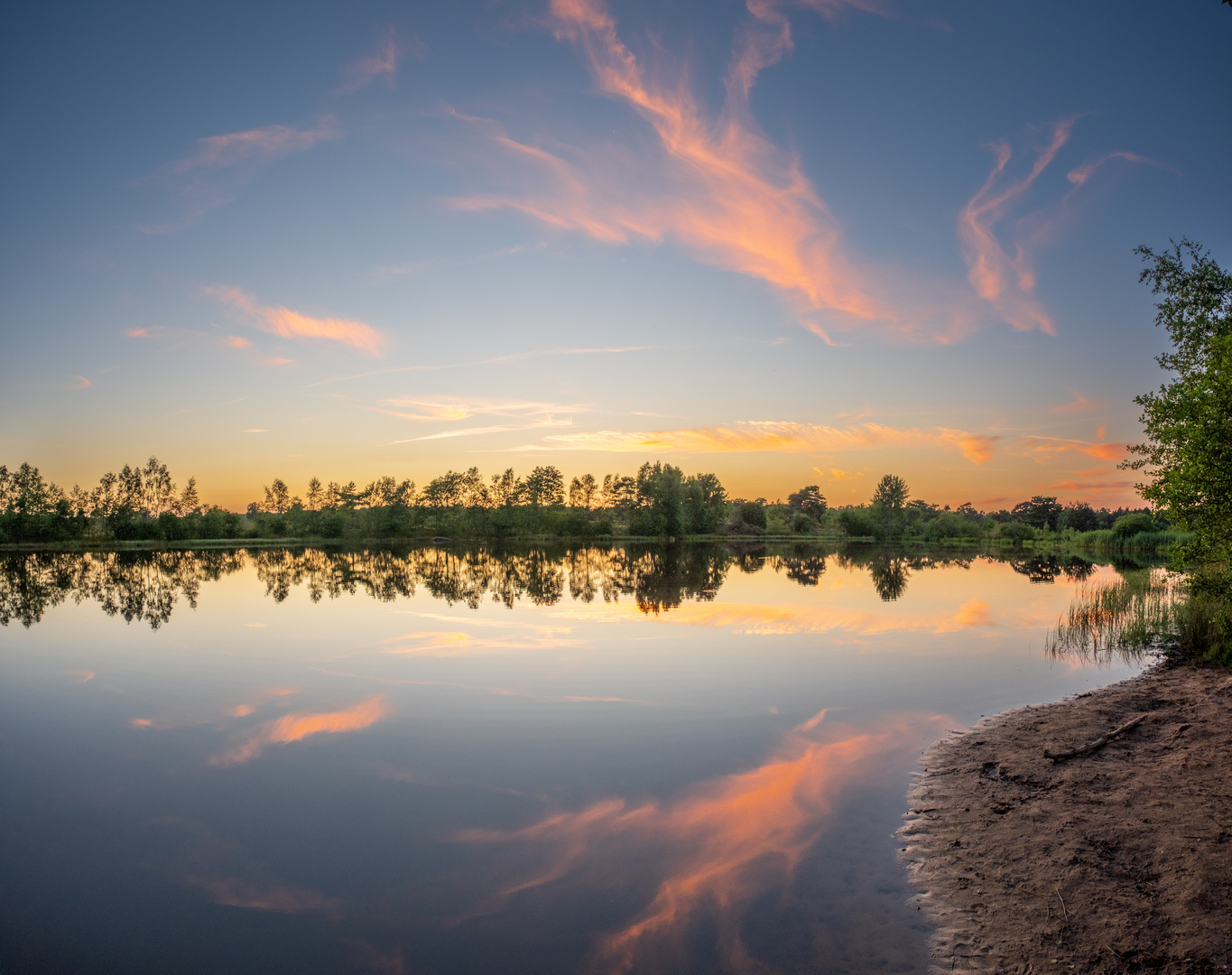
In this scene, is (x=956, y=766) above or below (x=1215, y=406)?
below

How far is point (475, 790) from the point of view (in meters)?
7.75

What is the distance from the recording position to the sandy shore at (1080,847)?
171 inches

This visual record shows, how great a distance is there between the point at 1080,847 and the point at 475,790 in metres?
6.14

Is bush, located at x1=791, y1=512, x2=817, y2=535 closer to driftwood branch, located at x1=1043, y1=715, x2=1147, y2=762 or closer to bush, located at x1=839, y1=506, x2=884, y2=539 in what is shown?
bush, located at x1=839, y1=506, x2=884, y2=539

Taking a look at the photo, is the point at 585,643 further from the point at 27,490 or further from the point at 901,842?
the point at 27,490

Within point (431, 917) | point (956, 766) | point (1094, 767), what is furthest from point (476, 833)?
point (1094, 767)

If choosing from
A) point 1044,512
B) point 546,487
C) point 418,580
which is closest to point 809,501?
point 1044,512

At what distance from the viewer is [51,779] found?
8.31m

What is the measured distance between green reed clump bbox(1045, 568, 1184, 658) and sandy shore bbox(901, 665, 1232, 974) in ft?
26.0

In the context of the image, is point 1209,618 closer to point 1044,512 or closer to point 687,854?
point 687,854

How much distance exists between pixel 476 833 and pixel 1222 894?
6.16 m

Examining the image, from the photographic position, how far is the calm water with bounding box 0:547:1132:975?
5.04 metres

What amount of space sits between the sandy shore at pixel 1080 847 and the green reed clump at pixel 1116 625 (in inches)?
312

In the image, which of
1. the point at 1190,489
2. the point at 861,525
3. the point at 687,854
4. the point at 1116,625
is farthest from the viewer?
the point at 861,525
